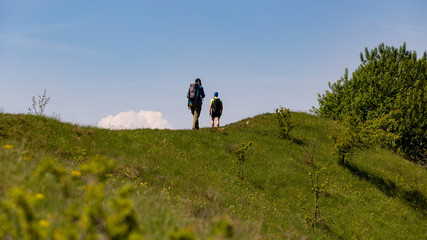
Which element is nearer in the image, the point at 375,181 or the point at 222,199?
the point at 222,199

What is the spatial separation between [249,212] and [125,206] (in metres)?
8.99

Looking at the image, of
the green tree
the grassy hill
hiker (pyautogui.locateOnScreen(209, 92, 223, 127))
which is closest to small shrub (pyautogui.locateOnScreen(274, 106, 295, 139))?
the grassy hill

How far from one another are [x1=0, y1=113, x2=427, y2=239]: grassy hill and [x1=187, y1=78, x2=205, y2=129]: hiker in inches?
70.8

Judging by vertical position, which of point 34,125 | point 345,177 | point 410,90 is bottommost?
point 345,177

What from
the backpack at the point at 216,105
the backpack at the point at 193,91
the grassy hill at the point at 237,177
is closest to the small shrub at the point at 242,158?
the grassy hill at the point at 237,177

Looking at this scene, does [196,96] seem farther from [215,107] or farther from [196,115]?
[215,107]

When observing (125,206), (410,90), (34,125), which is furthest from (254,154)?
(410,90)

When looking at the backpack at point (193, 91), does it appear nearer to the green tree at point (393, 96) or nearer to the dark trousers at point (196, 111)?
the dark trousers at point (196, 111)

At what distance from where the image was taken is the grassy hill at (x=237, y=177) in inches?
313

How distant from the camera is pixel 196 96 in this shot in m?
20.8

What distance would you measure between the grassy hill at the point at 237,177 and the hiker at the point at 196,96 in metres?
1.80

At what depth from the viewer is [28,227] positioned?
128 inches

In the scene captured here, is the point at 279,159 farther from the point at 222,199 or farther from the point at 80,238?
the point at 80,238

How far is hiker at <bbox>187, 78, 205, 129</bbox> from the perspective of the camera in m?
20.7
